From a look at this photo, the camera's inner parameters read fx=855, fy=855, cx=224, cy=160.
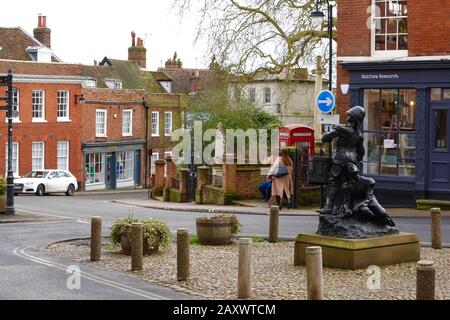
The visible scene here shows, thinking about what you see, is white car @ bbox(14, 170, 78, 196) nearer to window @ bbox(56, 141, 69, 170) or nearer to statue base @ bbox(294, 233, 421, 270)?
window @ bbox(56, 141, 69, 170)

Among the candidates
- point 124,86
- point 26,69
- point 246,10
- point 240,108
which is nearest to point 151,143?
point 124,86

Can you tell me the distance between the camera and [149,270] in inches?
564

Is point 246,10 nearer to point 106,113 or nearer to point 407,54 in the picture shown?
point 407,54

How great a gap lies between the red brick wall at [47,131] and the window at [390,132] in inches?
1048

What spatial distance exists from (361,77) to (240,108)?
45.0 feet

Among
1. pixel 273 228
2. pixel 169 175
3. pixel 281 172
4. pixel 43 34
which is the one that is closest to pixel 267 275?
pixel 273 228

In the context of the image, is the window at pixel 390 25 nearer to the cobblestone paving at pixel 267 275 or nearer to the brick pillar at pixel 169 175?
the cobblestone paving at pixel 267 275

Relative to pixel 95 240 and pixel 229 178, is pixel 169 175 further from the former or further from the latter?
pixel 95 240

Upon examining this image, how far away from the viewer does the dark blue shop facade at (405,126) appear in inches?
992

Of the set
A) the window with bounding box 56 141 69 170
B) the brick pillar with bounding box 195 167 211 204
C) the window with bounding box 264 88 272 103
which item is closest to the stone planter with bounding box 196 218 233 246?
the brick pillar with bounding box 195 167 211 204

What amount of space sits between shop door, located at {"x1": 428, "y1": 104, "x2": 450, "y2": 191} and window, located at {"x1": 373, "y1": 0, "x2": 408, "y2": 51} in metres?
2.56

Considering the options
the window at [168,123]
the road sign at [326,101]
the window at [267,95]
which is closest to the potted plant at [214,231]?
the road sign at [326,101]

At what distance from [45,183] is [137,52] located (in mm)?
24246

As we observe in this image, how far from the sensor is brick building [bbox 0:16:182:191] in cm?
4962
